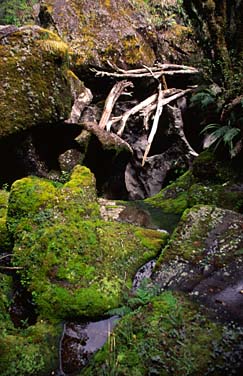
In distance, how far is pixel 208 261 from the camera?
13.7 ft

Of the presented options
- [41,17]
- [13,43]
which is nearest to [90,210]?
[13,43]

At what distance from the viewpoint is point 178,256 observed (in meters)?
4.34

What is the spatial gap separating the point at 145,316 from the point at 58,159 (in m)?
5.72

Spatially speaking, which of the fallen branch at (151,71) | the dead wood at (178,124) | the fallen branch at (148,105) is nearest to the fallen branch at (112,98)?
the fallen branch at (151,71)

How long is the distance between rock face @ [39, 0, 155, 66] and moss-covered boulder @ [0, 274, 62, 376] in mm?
Answer: 9006

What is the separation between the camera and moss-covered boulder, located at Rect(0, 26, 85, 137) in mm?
6906

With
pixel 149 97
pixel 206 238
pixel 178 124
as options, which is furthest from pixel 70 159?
pixel 206 238

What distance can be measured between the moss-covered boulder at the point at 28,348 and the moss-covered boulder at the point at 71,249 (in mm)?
260

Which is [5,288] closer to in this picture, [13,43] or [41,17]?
[13,43]

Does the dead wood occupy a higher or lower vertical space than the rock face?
lower

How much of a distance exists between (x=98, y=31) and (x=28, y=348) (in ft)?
35.1

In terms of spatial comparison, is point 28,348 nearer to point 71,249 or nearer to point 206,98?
point 71,249

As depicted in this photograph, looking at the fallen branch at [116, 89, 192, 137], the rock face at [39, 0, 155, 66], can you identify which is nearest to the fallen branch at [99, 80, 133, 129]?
the fallen branch at [116, 89, 192, 137]

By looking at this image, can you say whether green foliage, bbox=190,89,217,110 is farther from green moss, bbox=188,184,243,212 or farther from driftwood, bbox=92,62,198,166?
driftwood, bbox=92,62,198,166
